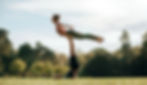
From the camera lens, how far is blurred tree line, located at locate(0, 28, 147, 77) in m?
27.7

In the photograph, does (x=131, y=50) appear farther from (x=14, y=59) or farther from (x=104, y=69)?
(x=14, y=59)

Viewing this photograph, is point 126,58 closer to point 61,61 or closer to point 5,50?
point 61,61

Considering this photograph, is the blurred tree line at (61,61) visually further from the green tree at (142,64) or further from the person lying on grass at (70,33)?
the person lying on grass at (70,33)

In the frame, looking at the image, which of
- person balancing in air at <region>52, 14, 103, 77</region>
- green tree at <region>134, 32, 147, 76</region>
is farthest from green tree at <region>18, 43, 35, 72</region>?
person balancing in air at <region>52, 14, 103, 77</region>

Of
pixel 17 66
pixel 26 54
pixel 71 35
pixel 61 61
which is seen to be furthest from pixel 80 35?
pixel 61 61

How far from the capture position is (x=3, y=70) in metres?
31.8

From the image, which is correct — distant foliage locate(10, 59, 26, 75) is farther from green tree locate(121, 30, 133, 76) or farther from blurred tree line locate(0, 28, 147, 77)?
green tree locate(121, 30, 133, 76)

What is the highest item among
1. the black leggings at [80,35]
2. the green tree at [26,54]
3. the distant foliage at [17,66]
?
the black leggings at [80,35]

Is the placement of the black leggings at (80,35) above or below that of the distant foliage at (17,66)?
above

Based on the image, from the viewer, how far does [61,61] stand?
36438 millimetres

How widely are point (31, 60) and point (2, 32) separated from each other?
291 inches

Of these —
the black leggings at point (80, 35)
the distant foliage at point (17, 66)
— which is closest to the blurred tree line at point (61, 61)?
the distant foliage at point (17, 66)

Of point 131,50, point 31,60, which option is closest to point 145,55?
point 131,50

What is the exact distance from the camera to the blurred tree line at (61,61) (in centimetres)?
2770
